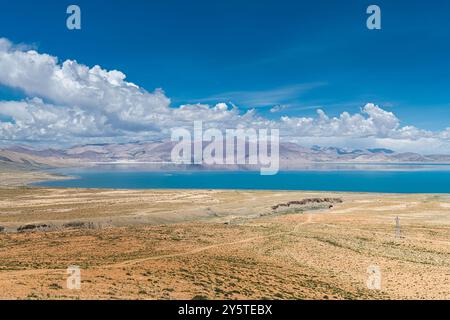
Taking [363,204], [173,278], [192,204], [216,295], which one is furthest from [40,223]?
[363,204]

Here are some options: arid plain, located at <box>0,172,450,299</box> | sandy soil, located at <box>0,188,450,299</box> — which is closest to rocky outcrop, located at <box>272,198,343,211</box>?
arid plain, located at <box>0,172,450,299</box>

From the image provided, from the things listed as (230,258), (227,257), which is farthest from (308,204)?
(230,258)

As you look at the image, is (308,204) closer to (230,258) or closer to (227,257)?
(227,257)

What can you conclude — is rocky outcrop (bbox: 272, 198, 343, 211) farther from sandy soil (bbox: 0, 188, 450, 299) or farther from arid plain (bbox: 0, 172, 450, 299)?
sandy soil (bbox: 0, 188, 450, 299)
